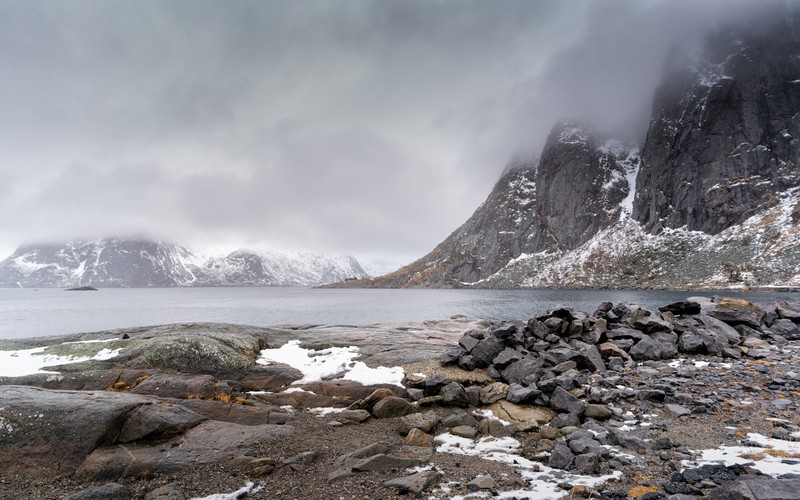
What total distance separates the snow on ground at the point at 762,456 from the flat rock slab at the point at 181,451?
10857 millimetres

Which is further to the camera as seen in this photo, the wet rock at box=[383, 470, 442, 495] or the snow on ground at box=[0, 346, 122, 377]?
the snow on ground at box=[0, 346, 122, 377]

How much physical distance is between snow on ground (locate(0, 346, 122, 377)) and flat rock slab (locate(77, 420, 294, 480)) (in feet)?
27.4

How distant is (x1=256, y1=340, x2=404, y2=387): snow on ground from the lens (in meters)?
16.2

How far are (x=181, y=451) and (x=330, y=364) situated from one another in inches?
326

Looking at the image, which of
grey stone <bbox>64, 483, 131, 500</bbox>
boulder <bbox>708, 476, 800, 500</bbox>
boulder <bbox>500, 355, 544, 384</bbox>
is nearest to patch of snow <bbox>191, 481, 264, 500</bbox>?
grey stone <bbox>64, 483, 131, 500</bbox>

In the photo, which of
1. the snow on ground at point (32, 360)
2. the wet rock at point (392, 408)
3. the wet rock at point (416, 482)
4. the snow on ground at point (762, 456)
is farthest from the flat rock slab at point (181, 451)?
the snow on ground at point (762, 456)

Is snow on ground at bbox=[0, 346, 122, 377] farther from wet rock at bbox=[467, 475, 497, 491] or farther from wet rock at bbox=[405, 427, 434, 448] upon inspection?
wet rock at bbox=[467, 475, 497, 491]

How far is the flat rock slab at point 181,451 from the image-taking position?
356 inches

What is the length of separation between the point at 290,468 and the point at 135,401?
552 centimetres

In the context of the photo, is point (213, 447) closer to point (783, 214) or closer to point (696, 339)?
point (696, 339)

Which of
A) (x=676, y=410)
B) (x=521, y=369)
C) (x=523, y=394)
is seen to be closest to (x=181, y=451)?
(x=523, y=394)

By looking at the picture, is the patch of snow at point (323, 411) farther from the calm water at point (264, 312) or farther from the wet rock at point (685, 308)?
the calm water at point (264, 312)

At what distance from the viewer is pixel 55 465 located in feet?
30.1

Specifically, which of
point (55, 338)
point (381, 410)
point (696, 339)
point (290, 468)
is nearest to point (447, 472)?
point (290, 468)
